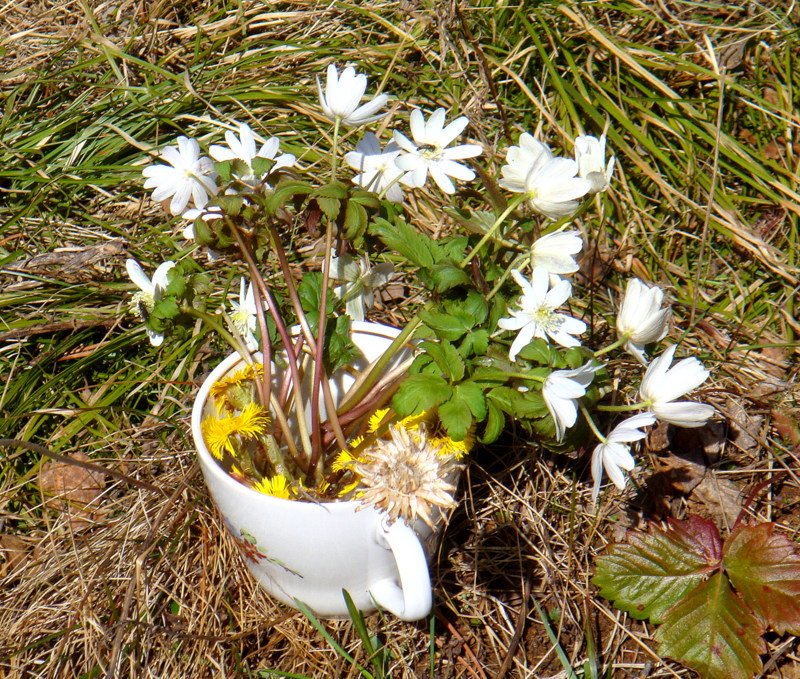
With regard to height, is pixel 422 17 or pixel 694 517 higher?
pixel 422 17

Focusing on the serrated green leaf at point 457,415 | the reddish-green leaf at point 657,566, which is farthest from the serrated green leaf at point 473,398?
the reddish-green leaf at point 657,566

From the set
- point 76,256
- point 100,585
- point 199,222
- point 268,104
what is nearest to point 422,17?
point 268,104

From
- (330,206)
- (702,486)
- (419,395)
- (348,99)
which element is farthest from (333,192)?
(702,486)

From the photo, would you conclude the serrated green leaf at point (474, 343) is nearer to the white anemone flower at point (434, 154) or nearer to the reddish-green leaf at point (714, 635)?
the white anemone flower at point (434, 154)

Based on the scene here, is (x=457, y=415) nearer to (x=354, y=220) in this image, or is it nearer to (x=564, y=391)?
(x=564, y=391)

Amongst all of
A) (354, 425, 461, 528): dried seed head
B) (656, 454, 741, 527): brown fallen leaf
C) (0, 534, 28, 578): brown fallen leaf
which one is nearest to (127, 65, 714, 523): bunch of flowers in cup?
(354, 425, 461, 528): dried seed head

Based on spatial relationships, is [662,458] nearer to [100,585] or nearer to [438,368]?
[438,368]
